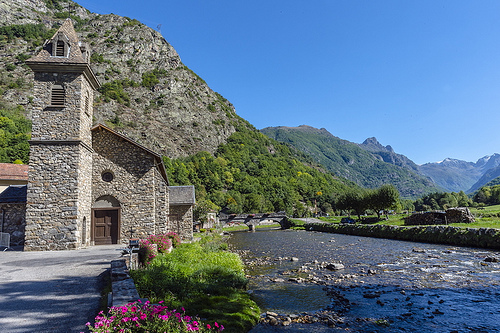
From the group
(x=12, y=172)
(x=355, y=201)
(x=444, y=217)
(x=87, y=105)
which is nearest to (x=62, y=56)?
(x=87, y=105)

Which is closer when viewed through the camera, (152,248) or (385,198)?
(152,248)

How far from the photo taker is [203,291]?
11766 mm

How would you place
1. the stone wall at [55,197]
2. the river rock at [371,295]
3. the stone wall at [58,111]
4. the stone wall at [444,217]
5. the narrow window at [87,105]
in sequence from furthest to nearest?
the stone wall at [444,217] < the narrow window at [87,105] < the stone wall at [58,111] < the stone wall at [55,197] < the river rock at [371,295]

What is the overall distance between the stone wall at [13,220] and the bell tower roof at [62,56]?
10247mm

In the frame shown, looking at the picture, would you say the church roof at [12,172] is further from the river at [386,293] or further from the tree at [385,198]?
the tree at [385,198]

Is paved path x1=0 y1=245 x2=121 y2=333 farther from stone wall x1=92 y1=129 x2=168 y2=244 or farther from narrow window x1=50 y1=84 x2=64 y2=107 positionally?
narrow window x1=50 y1=84 x2=64 y2=107

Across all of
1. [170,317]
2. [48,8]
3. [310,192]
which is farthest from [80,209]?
[48,8]

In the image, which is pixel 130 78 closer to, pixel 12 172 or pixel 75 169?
pixel 12 172

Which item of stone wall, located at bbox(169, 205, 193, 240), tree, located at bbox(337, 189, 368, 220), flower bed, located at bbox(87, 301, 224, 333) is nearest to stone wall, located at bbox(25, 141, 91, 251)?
stone wall, located at bbox(169, 205, 193, 240)

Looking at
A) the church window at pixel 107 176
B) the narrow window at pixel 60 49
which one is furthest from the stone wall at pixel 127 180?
the narrow window at pixel 60 49

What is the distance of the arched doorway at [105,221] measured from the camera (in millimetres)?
21422

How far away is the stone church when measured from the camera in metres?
18.2

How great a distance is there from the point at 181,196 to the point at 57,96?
55.1 ft

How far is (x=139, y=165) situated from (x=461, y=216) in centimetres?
4058
